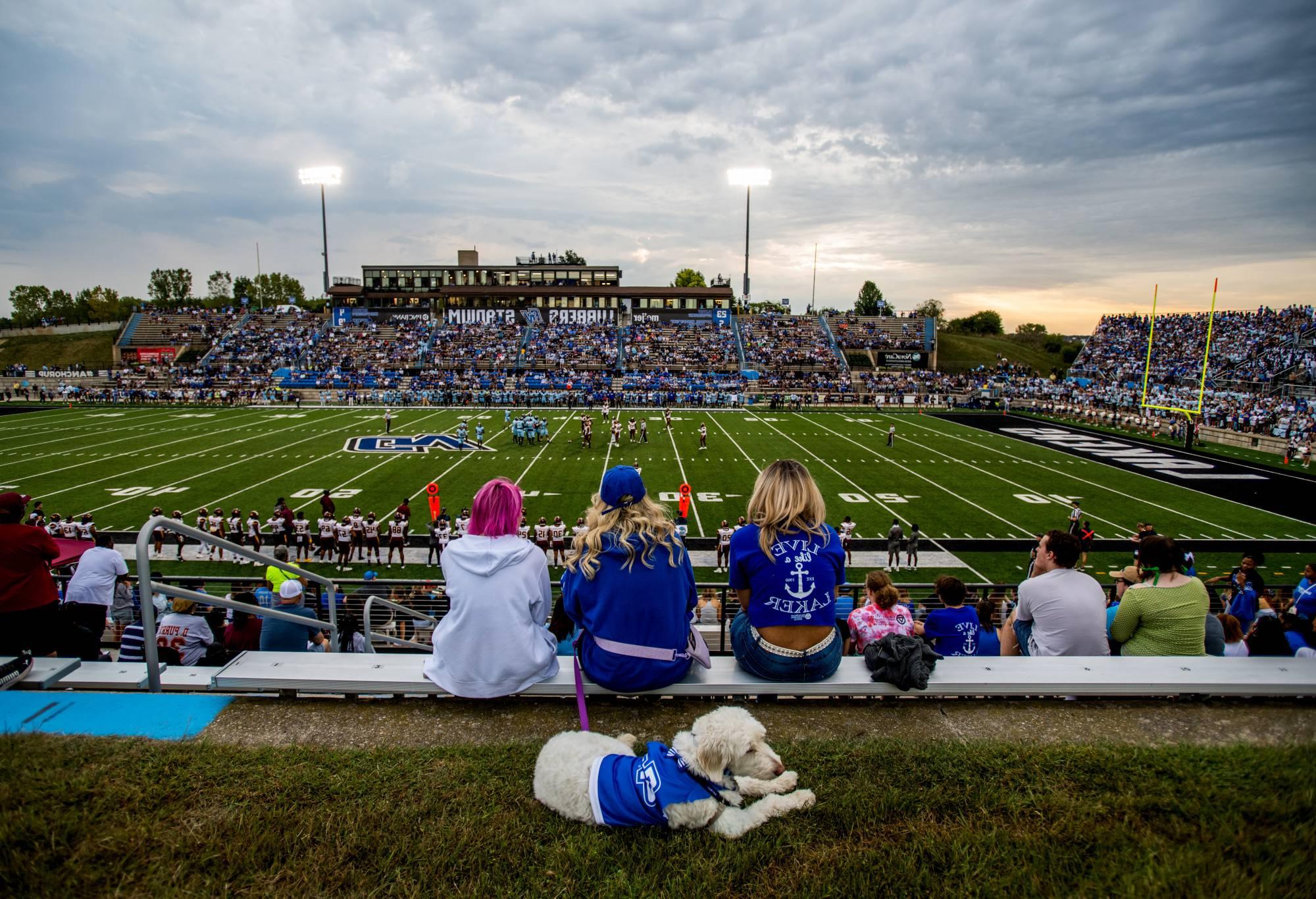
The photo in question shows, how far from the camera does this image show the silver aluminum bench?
3.48 metres

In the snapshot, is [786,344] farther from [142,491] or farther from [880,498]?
[142,491]

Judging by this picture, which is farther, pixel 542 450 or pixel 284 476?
pixel 542 450

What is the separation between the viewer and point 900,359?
60312mm

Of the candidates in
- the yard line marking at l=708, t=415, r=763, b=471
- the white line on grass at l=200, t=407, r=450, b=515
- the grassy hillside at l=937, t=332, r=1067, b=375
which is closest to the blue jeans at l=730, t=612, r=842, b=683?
the yard line marking at l=708, t=415, r=763, b=471

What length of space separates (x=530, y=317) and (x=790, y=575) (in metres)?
65.5

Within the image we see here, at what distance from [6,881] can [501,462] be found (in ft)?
77.6

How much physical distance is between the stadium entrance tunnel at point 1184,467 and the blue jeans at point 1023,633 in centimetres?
2101

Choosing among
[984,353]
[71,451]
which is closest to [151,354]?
[71,451]

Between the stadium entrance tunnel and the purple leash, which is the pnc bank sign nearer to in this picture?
the stadium entrance tunnel

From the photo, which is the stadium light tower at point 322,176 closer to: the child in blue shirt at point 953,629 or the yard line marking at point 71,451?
the yard line marking at point 71,451

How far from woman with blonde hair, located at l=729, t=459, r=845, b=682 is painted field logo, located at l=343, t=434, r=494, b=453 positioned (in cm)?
2554

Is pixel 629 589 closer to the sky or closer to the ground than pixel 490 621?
closer to the sky

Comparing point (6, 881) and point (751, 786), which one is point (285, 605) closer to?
point (6, 881)

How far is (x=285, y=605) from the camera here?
5.50 meters
